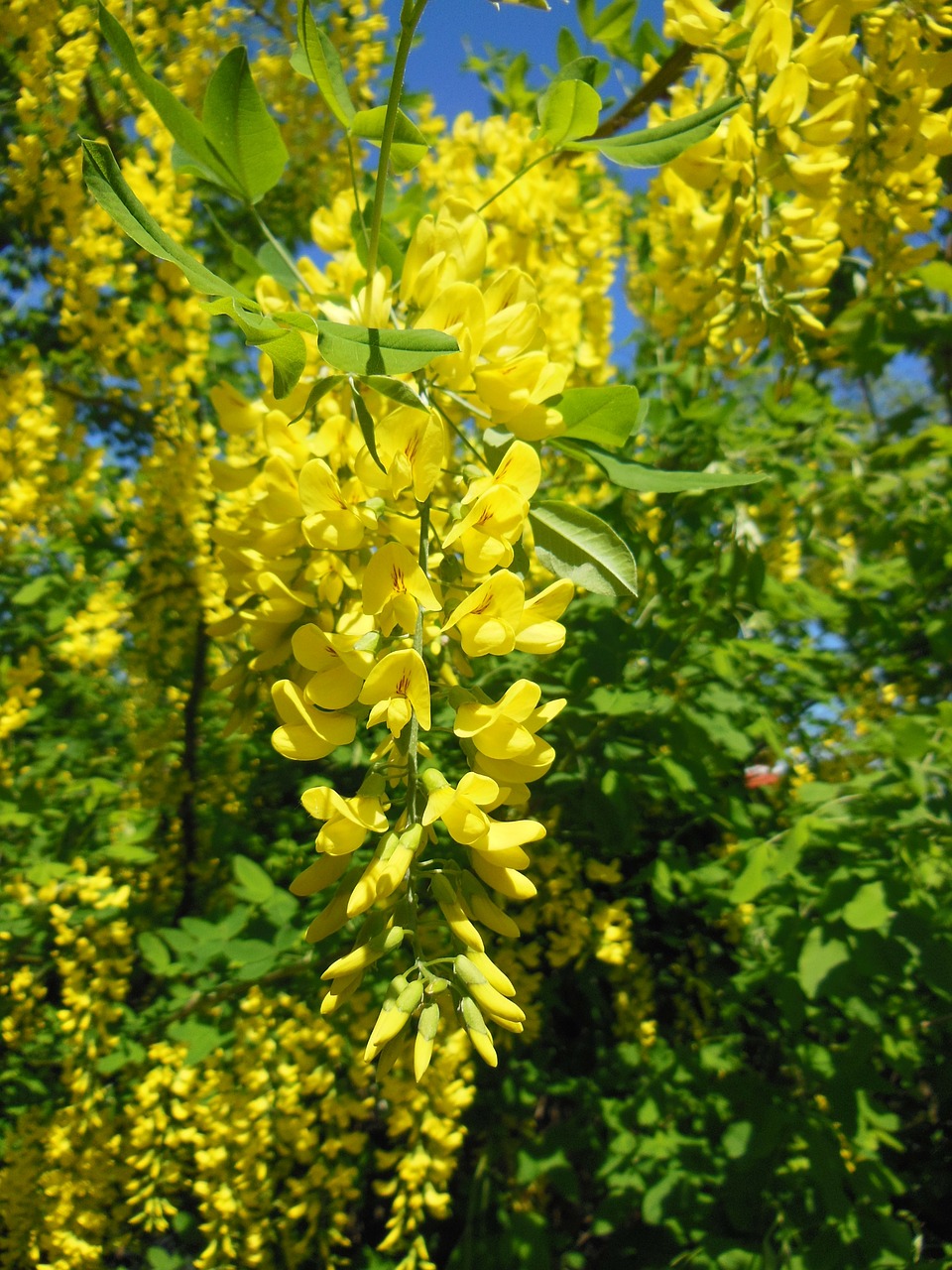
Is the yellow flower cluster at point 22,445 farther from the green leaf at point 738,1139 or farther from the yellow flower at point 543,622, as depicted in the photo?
the green leaf at point 738,1139

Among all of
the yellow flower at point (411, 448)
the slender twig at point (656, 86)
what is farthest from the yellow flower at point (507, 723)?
the slender twig at point (656, 86)

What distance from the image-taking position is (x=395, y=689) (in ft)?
2.44

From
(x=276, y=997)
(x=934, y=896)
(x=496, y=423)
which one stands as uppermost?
(x=496, y=423)

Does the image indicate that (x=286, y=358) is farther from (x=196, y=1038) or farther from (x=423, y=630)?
(x=196, y=1038)

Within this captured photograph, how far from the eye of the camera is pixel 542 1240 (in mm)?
2580

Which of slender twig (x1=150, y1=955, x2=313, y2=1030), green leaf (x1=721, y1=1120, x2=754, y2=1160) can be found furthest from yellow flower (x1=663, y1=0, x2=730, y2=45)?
green leaf (x1=721, y1=1120, x2=754, y2=1160)

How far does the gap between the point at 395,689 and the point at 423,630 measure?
0.09 meters

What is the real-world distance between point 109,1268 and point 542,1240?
4.46ft

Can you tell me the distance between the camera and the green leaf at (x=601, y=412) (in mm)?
907

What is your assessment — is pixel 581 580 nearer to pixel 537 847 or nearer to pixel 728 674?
pixel 728 674

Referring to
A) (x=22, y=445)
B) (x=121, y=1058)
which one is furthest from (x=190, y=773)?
(x=22, y=445)

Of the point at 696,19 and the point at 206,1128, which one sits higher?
the point at 696,19

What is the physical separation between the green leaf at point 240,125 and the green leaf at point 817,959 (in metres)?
1.66

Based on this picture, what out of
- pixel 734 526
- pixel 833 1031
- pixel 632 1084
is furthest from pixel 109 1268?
pixel 734 526
